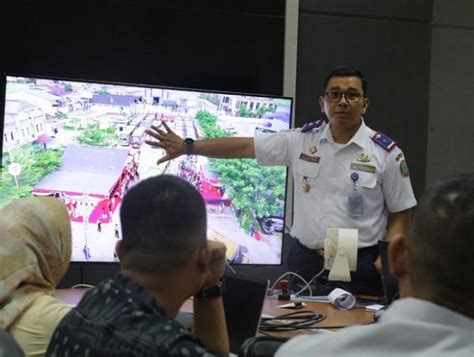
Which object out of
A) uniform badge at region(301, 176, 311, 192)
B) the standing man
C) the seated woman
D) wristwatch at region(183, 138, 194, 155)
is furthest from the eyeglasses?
the seated woman

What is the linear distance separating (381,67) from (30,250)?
3.23 metres

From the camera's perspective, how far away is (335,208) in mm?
3246

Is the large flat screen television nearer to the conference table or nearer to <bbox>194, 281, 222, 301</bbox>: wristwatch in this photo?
the conference table

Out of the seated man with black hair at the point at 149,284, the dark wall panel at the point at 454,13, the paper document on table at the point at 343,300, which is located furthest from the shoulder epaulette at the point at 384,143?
the seated man with black hair at the point at 149,284

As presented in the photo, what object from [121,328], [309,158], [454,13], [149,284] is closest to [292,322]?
[149,284]

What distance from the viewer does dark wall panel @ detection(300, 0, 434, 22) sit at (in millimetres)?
4230

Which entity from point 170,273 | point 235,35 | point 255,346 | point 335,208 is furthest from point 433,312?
point 235,35

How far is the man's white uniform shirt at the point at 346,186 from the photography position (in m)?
3.22

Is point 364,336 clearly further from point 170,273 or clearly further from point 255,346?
point 170,273

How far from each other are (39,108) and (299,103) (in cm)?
166

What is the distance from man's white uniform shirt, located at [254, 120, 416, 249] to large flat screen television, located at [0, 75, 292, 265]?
1.32ft

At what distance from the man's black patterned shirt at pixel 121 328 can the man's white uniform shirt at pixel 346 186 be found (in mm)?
2157

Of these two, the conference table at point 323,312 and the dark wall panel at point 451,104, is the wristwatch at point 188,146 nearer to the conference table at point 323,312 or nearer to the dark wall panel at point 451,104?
the conference table at point 323,312

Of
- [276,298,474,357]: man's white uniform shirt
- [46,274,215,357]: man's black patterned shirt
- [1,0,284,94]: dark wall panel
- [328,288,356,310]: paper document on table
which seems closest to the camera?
[276,298,474,357]: man's white uniform shirt
